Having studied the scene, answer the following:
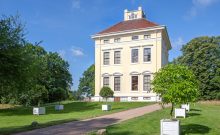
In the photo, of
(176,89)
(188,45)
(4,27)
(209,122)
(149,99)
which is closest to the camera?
(176,89)

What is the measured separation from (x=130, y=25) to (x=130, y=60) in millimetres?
6406

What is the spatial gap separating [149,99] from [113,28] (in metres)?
14.1

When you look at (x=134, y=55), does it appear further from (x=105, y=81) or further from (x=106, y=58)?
(x=105, y=81)

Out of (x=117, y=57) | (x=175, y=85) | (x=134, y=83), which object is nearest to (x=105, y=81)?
(x=117, y=57)

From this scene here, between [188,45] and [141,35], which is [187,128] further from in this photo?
[188,45]

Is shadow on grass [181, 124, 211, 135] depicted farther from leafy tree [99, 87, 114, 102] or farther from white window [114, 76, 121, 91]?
white window [114, 76, 121, 91]

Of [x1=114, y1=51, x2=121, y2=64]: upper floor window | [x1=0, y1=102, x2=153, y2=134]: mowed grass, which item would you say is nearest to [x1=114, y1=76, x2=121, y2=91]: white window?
[x1=114, y1=51, x2=121, y2=64]: upper floor window

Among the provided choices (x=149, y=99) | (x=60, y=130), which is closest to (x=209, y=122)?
(x=60, y=130)

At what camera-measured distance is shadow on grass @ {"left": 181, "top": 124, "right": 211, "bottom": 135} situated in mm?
15547

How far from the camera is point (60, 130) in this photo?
52.7ft

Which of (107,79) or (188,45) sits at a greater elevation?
(188,45)

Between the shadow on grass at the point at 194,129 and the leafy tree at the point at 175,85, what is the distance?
1.68 metres

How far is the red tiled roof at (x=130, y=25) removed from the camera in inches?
1990

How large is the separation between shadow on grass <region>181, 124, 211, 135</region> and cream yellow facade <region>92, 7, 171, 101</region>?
29.2 m
